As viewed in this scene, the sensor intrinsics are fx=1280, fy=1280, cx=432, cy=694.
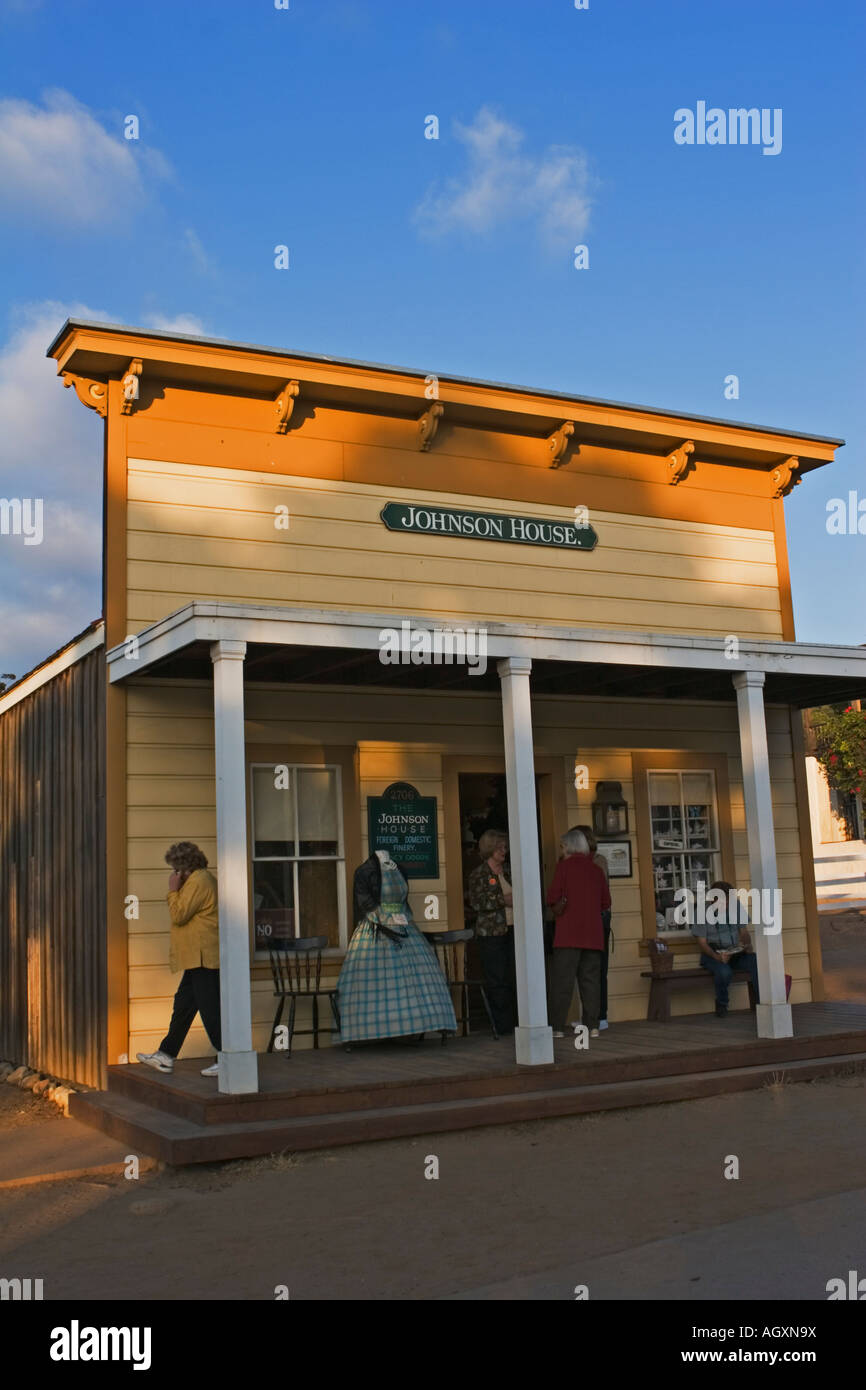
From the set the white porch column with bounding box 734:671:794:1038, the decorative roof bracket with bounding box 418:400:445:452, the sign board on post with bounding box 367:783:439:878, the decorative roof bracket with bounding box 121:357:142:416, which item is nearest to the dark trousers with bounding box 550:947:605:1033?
the white porch column with bounding box 734:671:794:1038

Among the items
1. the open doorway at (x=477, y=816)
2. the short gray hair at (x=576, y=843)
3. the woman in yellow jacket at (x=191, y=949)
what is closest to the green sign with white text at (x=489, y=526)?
the open doorway at (x=477, y=816)

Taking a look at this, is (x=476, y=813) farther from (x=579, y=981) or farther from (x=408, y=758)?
(x=579, y=981)

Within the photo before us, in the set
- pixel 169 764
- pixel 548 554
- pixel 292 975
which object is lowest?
pixel 292 975

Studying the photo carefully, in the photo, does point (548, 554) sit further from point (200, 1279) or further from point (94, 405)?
point (200, 1279)

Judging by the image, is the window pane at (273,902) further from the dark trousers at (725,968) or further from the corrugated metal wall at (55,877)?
the dark trousers at (725,968)

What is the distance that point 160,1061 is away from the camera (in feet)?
26.8

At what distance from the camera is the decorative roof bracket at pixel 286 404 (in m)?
9.55

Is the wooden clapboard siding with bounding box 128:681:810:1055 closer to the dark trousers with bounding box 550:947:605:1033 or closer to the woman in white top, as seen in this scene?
the woman in white top

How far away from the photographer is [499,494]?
10.7 m

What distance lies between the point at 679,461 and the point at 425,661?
3.97 meters

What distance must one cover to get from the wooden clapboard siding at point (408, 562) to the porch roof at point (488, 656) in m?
0.58

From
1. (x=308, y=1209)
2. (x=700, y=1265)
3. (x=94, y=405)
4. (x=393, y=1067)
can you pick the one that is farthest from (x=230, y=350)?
(x=700, y=1265)

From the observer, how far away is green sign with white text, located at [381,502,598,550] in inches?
400
